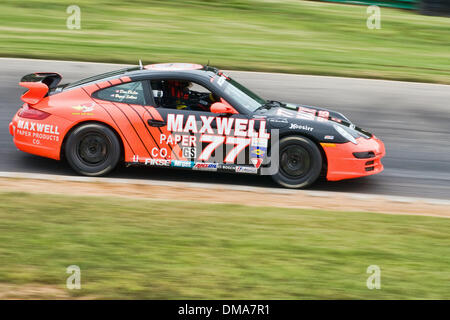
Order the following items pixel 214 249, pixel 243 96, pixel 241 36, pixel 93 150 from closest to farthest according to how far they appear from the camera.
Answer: pixel 214 249, pixel 93 150, pixel 243 96, pixel 241 36

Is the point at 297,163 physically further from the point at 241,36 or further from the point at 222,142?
the point at 241,36

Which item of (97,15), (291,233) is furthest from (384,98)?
(97,15)

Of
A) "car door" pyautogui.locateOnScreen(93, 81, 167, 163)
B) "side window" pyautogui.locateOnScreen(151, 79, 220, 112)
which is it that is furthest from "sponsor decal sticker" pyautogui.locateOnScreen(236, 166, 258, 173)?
"car door" pyautogui.locateOnScreen(93, 81, 167, 163)

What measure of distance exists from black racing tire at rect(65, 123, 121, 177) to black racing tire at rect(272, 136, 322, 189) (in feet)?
6.83

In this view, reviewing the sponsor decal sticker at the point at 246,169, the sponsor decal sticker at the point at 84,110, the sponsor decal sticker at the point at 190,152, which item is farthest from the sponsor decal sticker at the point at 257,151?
the sponsor decal sticker at the point at 84,110

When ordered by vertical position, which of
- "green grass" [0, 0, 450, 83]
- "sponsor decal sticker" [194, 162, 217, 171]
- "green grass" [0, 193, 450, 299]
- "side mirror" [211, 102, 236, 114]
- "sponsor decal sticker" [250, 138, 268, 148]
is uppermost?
"green grass" [0, 0, 450, 83]

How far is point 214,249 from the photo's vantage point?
572 cm

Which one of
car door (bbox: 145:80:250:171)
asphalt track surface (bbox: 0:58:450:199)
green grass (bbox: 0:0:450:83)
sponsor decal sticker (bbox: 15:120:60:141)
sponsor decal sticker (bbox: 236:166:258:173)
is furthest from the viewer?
green grass (bbox: 0:0:450:83)

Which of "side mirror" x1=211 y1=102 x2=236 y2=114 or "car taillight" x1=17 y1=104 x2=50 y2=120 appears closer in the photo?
"side mirror" x1=211 y1=102 x2=236 y2=114

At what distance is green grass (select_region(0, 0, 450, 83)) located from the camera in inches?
577

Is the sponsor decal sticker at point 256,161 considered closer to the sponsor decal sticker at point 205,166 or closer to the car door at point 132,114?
the sponsor decal sticker at point 205,166

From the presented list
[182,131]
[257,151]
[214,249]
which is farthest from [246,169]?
[214,249]

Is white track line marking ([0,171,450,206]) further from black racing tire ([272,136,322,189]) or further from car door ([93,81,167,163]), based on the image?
car door ([93,81,167,163])

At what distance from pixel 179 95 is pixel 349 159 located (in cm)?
229
